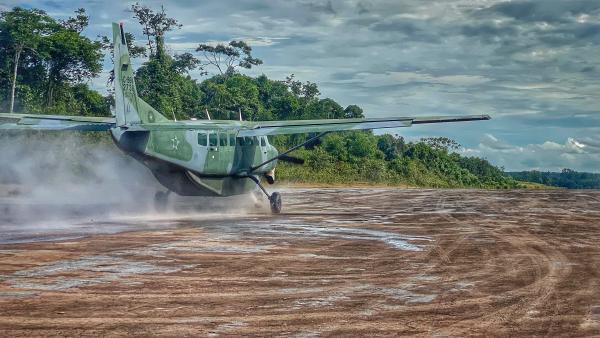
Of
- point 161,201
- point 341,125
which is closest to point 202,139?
point 161,201

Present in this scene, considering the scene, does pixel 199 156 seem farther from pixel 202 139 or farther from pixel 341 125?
pixel 341 125

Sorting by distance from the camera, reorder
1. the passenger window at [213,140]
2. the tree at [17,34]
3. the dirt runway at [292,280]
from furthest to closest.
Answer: the tree at [17,34] < the passenger window at [213,140] < the dirt runway at [292,280]

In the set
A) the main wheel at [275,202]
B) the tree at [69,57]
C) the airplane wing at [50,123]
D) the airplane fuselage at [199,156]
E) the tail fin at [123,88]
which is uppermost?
the tree at [69,57]

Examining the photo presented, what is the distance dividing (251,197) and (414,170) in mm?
46687

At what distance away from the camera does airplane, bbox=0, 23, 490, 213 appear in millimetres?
21156

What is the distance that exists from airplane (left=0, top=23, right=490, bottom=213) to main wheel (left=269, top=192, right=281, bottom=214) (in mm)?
40

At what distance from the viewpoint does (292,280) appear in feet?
34.8

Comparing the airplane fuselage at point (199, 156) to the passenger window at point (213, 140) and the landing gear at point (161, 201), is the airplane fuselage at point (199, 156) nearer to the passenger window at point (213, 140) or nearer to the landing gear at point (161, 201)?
the passenger window at point (213, 140)

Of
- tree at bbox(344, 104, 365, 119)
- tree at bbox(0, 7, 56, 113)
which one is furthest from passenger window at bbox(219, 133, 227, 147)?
tree at bbox(344, 104, 365, 119)

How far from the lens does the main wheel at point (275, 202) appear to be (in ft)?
83.4

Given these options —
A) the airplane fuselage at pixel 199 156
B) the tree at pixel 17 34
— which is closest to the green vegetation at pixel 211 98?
the tree at pixel 17 34

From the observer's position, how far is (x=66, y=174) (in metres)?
31.3

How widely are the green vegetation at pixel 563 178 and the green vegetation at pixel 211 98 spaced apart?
26222 mm

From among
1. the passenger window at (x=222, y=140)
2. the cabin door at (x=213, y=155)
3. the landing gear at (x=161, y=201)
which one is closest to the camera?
the cabin door at (x=213, y=155)
